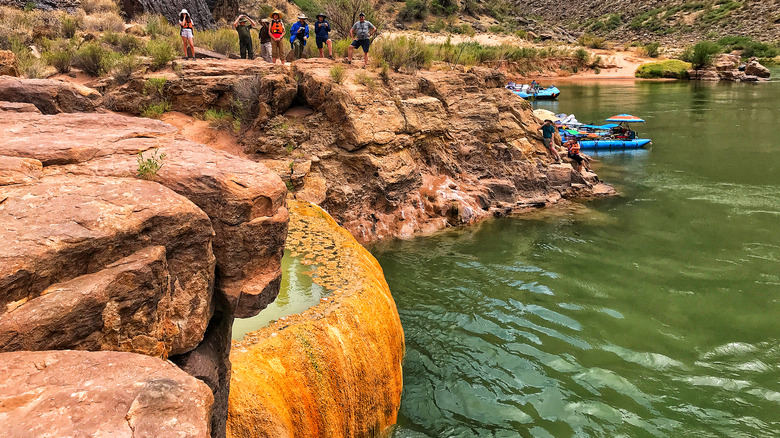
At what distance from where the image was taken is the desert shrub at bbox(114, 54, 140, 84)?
10641 millimetres

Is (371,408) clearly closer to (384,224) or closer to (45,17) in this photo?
(384,224)

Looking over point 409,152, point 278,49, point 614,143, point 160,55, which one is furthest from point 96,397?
point 614,143

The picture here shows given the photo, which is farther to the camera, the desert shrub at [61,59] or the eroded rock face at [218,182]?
the desert shrub at [61,59]

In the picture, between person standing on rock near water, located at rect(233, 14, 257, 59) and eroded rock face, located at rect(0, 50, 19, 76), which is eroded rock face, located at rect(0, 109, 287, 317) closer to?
eroded rock face, located at rect(0, 50, 19, 76)

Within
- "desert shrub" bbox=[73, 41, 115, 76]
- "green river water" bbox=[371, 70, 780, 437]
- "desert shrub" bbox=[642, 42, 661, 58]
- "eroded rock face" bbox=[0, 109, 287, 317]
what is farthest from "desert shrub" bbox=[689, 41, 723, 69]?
"eroded rock face" bbox=[0, 109, 287, 317]

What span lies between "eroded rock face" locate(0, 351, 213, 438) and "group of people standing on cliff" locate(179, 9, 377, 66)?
11.1 metres

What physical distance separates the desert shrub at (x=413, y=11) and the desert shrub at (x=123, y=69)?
138 feet

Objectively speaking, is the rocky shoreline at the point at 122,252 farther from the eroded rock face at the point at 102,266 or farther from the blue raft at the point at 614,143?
the blue raft at the point at 614,143

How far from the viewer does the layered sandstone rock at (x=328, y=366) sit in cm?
407

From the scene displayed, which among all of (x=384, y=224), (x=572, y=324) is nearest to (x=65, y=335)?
(x=572, y=324)

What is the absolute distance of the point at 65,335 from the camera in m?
2.09

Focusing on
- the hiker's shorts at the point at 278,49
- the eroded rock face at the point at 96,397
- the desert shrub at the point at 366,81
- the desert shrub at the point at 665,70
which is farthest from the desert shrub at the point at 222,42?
the desert shrub at the point at 665,70

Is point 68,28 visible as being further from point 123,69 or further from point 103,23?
point 123,69

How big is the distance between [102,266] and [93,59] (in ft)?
36.0
